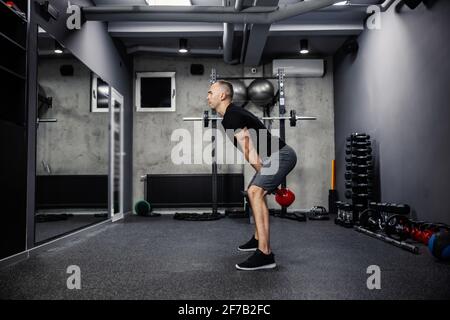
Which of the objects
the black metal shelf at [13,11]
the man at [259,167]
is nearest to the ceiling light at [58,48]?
the black metal shelf at [13,11]

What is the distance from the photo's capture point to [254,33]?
462cm

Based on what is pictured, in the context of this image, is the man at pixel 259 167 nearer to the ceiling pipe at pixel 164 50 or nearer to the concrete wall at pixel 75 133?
the concrete wall at pixel 75 133

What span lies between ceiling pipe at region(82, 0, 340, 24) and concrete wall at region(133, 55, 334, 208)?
2.22m

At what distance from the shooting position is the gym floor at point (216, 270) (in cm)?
178

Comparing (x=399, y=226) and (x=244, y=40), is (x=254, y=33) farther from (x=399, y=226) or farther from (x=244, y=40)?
(x=399, y=226)

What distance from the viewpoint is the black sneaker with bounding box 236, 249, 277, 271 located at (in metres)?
2.22

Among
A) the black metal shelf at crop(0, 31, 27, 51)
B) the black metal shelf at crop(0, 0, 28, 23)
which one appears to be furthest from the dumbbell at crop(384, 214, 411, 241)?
the black metal shelf at crop(0, 0, 28, 23)

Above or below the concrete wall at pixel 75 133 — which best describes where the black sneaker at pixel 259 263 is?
below

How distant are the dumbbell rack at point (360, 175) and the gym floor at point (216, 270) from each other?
545 millimetres

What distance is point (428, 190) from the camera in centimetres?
332

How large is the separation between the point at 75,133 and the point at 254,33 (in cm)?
296

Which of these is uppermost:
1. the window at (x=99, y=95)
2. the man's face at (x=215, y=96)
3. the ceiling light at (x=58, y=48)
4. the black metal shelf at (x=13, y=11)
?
the ceiling light at (x=58, y=48)

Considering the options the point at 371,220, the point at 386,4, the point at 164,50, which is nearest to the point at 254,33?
the point at 386,4
